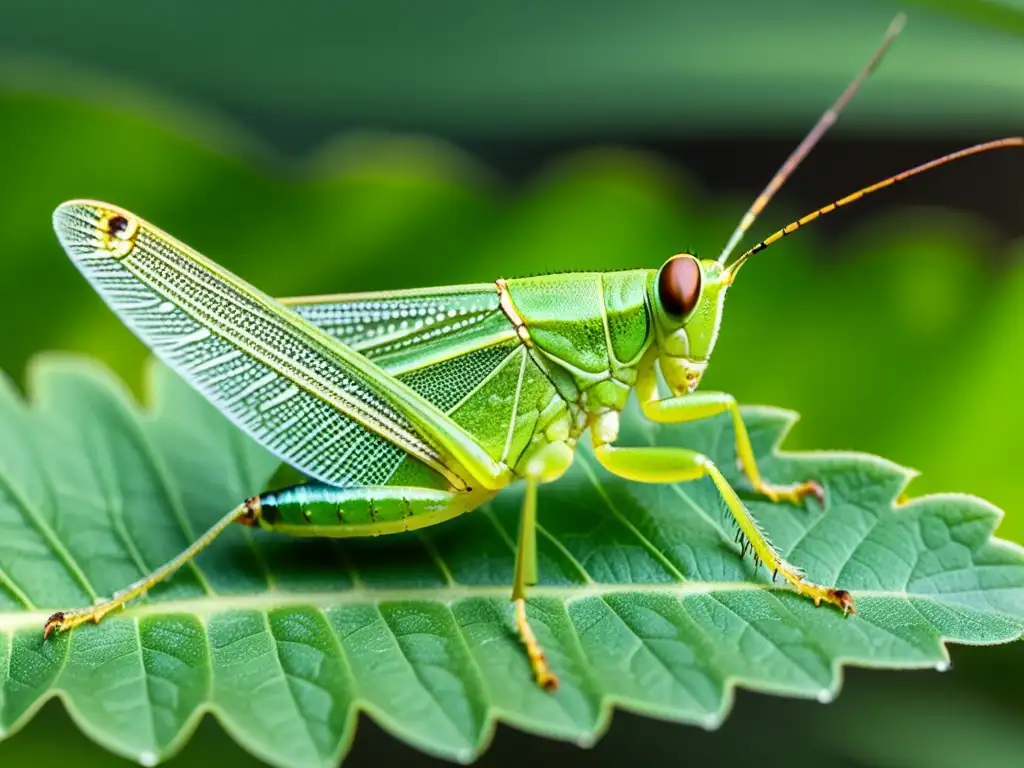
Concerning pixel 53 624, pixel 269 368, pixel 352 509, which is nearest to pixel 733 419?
pixel 352 509

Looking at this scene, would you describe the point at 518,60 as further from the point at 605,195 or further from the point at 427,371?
the point at 427,371

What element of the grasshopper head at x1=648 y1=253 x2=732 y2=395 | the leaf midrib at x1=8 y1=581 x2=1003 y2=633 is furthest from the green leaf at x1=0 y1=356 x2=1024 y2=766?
the grasshopper head at x1=648 y1=253 x2=732 y2=395

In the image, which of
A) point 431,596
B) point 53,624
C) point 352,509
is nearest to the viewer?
point 53,624

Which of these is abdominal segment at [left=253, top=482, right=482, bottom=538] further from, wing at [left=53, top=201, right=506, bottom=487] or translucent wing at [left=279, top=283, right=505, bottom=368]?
translucent wing at [left=279, top=283, right=505, bottom=368]

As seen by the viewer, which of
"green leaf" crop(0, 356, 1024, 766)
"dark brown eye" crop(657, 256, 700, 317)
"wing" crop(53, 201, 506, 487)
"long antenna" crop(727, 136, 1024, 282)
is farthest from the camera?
"dark brown eye" crop(657, 256, 700, 317)

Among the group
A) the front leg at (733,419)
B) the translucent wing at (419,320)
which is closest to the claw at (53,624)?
the translucent wing at (419,320)

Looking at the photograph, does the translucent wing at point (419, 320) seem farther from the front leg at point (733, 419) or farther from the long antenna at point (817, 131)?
the long antenna at point (817, 131)
